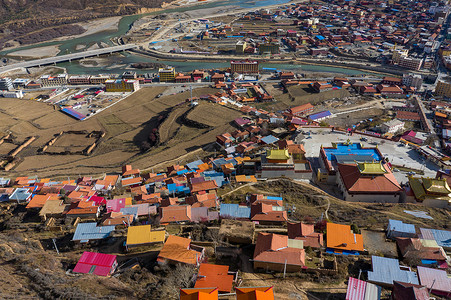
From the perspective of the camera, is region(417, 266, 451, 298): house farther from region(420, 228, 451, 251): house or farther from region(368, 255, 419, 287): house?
region(420, 228, 451, 251): house

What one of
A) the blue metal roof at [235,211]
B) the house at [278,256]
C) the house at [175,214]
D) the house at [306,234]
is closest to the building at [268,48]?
the blue metal roof at [235,211]

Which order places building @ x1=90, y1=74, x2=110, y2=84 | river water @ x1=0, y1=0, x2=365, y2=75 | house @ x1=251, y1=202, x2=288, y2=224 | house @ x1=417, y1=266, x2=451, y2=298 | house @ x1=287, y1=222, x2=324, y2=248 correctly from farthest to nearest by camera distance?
1. river water @ x1=0, y1=0, x2=365, y2=75
2. building @ x1=90, y1=74, x2=110, y2=84
3. house @ x1=251, y1=202, x2=288, y2=224
4. house @ x1=287, y1=222, x2=324, y2=248
5. house @ x1=417, y1=266, x2=451, y2=298

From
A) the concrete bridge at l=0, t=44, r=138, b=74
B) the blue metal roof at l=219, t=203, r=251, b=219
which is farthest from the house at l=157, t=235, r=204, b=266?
the concrete bridge at l=0, t=44, r=138, b=74

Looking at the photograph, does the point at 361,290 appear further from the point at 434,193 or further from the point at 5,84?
the point at 5,84

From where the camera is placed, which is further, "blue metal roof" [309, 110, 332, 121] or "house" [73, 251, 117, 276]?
"blue metal roof" [309, 110, 332, 121]

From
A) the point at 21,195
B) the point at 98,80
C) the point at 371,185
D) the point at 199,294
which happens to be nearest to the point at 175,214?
the point at 199,294

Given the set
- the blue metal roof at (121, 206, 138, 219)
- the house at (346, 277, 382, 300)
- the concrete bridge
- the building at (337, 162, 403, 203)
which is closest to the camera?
the house at (346, 277, 382, 300)

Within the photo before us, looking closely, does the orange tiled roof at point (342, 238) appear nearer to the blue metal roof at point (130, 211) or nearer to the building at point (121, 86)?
the blue metal roof at point (130, 211)
